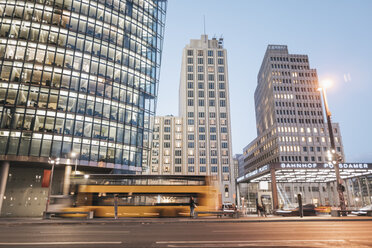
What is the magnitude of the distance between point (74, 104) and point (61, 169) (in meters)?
11.5

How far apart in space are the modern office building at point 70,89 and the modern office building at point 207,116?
5031cm

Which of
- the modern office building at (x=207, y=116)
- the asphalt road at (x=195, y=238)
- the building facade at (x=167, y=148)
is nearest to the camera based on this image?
the asphalt road at (x=195, y=238)

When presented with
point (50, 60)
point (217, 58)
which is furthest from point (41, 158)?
point (217, 58)

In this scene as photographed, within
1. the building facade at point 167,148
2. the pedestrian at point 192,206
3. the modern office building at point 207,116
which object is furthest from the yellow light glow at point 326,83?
the building facade at point 167,148

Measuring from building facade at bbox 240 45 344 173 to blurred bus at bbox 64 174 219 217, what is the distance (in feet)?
269

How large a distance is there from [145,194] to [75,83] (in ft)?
93.2

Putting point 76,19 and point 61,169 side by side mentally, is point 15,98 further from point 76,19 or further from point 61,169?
point 76,19

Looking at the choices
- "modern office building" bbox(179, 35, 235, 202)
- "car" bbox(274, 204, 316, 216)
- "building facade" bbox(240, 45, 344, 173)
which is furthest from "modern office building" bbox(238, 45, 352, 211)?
"car" bbox(274, 204, 316, 216)

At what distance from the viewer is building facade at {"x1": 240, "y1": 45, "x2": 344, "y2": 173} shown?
332 ft

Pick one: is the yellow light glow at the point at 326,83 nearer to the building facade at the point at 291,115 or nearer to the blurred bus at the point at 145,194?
the blurred bus at the point at 145,194

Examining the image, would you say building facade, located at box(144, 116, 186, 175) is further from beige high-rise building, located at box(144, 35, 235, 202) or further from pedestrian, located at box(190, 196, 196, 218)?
pedestrian, located at box(190, 196, 196, 218)

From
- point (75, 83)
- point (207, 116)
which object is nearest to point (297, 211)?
point (75, 83)

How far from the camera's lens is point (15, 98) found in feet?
128

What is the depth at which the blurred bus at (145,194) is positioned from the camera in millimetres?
24906
